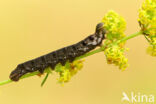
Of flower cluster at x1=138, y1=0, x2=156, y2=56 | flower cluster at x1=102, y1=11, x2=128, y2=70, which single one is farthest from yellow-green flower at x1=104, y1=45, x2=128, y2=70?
flower cluster at x1=138, y1=0, x2=156, y2=56

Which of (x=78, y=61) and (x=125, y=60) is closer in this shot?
(x=125, y=60)

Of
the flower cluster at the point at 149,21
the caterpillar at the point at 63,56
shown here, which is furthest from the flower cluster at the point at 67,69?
the flower cluster at the point at 149,21

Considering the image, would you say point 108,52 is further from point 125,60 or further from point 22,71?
point 22,71

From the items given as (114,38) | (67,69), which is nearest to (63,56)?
(67,69)

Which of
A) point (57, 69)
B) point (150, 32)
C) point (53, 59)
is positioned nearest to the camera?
point (150, 32)

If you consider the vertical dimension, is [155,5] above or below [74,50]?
above

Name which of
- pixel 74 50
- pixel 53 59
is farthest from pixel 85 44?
pixel 53 59
